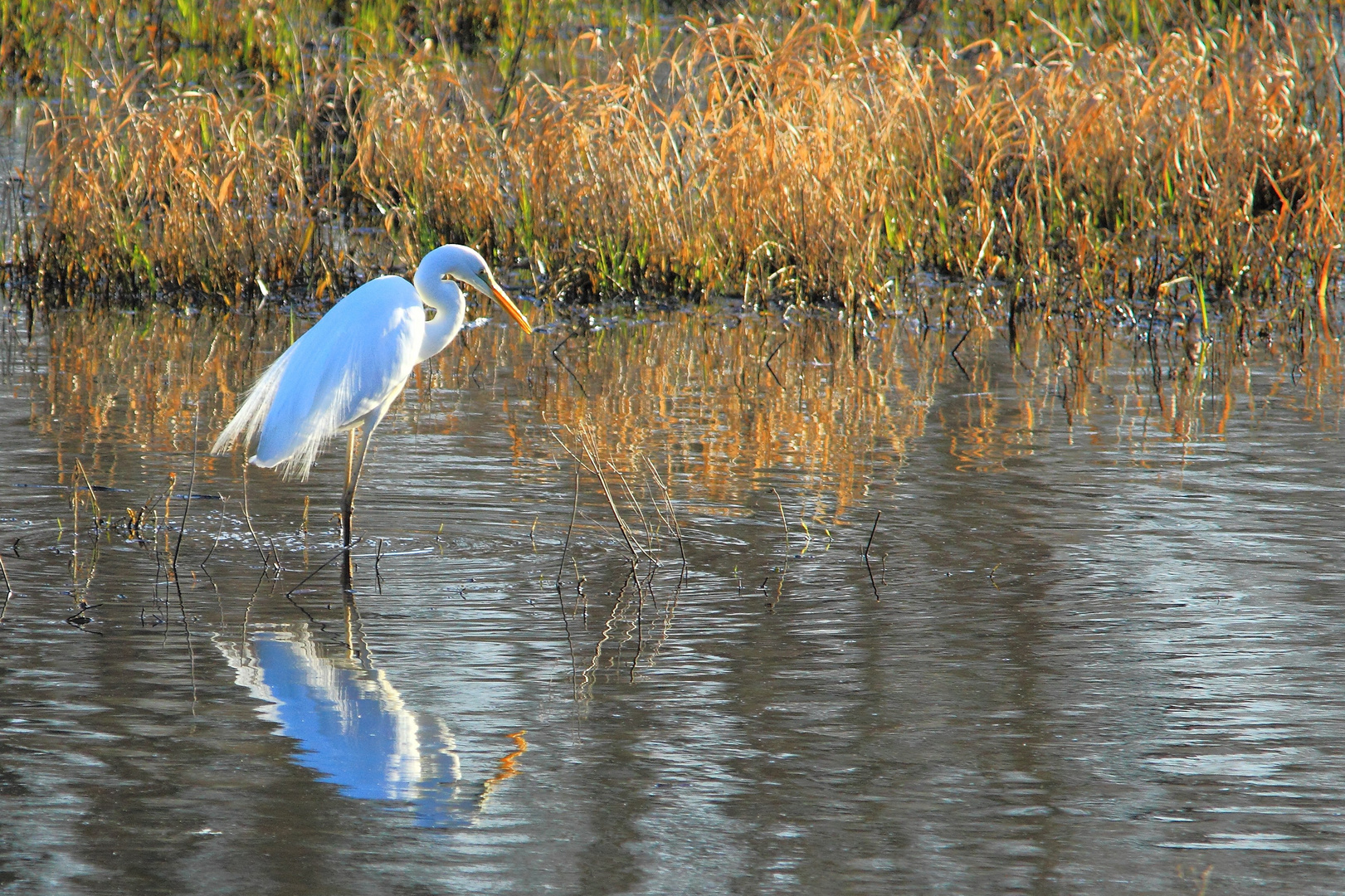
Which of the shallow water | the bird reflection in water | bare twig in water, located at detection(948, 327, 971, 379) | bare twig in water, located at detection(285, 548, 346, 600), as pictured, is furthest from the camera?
bare twig in water, located at detection(948, 327, 971, 379)

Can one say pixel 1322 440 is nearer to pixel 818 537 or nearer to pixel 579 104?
pixel 818 537

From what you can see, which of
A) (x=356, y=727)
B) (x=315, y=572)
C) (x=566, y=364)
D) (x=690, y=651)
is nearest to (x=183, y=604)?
(x=315, y=572)

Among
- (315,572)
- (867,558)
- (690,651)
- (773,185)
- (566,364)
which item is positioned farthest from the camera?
(773,185)

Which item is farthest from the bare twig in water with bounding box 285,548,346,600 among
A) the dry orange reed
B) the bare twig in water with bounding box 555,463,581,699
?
the dry orange reed

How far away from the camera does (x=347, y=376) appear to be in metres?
5.78

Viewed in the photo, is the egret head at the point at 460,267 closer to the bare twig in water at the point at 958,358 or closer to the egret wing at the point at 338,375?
the egret wing at the point at 338,375

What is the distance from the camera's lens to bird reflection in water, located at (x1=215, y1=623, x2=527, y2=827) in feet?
11.6

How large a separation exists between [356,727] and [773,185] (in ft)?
20.9

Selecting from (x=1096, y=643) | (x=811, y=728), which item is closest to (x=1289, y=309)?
(x=1096, y=643)

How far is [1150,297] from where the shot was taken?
10250 millimetres

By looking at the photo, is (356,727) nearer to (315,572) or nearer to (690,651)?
(690,651)

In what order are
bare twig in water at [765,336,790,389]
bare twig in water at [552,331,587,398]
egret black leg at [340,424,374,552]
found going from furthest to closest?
bare twig in water at [765,336,790,389], bare twig in water at [552,331,587,398], egret black leg at [340,424,374,552]

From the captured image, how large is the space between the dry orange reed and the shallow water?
2270mm

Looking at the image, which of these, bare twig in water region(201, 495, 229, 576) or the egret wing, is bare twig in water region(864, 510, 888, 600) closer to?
the egret wing
